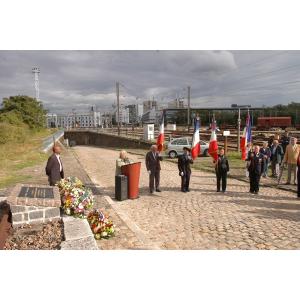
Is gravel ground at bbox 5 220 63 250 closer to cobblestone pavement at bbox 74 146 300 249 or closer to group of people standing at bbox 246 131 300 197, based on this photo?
cobblestone pavement at bbox 74 146 300 249

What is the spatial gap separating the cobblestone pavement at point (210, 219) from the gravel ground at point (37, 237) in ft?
2.91

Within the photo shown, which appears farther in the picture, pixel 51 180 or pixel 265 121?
pixel 265 121

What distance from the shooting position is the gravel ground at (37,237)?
16.9 ft

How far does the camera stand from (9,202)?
594cm

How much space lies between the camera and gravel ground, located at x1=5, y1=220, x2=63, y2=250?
5164 millimetres

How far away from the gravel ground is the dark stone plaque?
1.92 feet

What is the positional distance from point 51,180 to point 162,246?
3805mm

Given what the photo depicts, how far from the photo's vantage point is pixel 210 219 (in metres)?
7.10

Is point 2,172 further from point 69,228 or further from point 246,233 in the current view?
point 246,233

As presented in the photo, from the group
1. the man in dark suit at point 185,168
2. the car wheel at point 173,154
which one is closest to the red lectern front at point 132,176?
the man in dark suit at point 185,168

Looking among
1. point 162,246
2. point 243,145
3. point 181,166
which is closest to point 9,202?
point 162,246

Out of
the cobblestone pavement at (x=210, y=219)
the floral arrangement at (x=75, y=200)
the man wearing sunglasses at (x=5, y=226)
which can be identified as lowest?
the cobblestone pavement at (x=210, y=219)

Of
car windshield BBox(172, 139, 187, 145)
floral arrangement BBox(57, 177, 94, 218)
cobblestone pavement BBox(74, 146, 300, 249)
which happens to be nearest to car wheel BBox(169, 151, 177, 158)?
car windshield BBox(172, 139, 187, 145)

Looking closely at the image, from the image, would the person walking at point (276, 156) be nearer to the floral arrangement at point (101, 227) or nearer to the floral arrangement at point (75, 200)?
the floral arrangement at point (75, 200)
